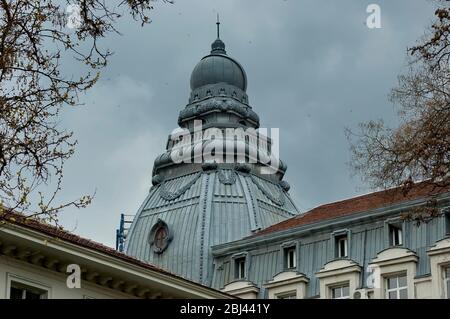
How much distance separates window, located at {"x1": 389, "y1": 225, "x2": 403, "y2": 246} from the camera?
61.9 meters

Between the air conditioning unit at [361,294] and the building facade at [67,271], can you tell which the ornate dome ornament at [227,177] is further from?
the building facade at [67,271]

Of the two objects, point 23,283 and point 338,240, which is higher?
point 338,240

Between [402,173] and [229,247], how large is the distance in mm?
43371

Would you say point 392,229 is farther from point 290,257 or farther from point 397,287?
point 290,257

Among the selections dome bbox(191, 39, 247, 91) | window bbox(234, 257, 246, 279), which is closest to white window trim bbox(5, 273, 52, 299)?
window bbox(234, 257, 246, 279)

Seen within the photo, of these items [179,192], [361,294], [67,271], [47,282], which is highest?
[179,192]

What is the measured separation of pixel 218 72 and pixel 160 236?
1546 cm

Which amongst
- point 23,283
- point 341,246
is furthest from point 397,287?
point 23,283

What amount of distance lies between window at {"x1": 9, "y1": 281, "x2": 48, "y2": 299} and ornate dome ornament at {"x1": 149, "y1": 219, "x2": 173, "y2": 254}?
40.2 metres

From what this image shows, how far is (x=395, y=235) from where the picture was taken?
62.2 metres

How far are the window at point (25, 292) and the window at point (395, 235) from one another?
27386 mm

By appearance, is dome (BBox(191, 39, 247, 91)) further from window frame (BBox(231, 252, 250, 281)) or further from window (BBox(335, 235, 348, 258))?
window (BBox(335, 235, 348, 258))
